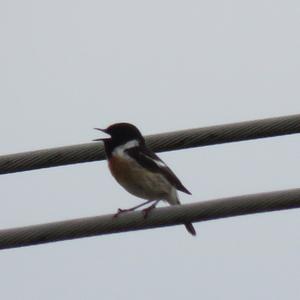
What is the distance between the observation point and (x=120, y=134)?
407 inches

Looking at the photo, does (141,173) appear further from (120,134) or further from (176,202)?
(120,134)

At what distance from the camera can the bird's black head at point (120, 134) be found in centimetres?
995

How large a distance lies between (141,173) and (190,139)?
1.48m

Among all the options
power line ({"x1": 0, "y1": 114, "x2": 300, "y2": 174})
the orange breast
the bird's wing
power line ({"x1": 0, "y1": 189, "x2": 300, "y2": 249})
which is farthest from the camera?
the orange breast

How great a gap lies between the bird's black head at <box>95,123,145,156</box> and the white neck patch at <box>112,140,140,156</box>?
0.12 feet

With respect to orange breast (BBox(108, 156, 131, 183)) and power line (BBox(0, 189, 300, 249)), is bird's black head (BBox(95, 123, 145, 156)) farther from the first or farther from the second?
power line (BBox(0, 189, 300, 249))

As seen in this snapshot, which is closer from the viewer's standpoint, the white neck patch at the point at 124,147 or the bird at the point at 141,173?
the bird at the point at 141,173

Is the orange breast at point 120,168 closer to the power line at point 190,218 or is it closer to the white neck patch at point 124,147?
the white neck patch at point 124,147

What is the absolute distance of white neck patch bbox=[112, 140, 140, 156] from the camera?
32.7ft

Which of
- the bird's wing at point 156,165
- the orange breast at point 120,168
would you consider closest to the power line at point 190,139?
the bird's wing at point 156,165

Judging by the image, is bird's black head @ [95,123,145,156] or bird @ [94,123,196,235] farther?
bird's black head @ [95,123,145,156]

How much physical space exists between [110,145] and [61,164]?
1.56 m

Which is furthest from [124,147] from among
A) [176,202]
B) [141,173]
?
[176,202]

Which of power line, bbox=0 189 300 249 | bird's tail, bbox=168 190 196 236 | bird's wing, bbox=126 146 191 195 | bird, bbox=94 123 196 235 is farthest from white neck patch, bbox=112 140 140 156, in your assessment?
power line, bbox=0 189 300 249
